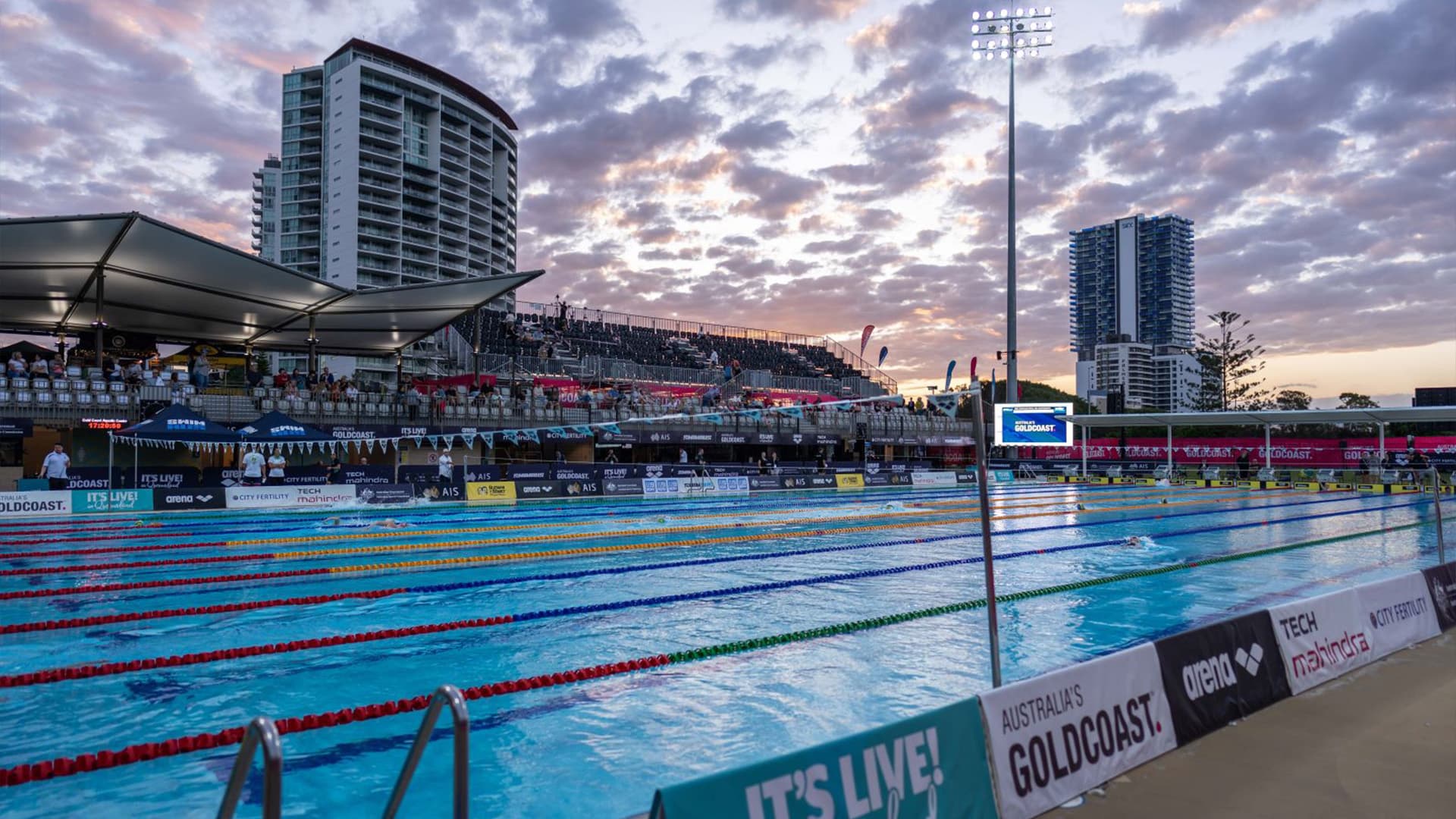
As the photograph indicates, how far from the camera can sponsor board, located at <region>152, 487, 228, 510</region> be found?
2100 centimetres

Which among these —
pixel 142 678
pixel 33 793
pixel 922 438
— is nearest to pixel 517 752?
pixel 33 793

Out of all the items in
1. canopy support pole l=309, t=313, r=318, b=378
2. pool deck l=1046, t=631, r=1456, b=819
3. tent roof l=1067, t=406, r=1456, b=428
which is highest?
canopy support pole l=309, t=313, r=318, b=378

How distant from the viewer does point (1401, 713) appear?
17.8ft

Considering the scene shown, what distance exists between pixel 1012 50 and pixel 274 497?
77.5ft

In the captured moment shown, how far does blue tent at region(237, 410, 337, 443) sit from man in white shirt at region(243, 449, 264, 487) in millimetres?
949

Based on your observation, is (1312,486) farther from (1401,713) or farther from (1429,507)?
(1401,713)

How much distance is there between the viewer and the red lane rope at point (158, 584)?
9.90 meters

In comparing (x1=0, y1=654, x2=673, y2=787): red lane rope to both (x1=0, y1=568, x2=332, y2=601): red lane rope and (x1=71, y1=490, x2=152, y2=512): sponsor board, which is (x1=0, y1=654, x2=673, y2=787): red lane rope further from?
(x1=71, y1=490, x2=152, y2=512): sponsor board

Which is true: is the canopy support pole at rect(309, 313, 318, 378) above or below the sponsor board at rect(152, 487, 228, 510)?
above

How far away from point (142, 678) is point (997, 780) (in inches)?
245

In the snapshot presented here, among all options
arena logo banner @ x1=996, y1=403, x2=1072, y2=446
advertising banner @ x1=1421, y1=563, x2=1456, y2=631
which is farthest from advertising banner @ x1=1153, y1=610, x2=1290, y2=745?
arena logo banner @ x1=996, y1=403, x2=1072, y2=446

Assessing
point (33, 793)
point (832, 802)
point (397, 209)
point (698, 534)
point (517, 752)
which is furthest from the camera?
point (397, 209)

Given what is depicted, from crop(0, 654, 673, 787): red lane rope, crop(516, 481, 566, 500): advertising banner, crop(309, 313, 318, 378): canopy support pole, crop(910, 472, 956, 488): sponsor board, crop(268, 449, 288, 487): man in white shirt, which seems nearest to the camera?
crop(0, 654, 673, 787): red lane rope

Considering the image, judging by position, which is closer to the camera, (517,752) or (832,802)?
(832,802)
